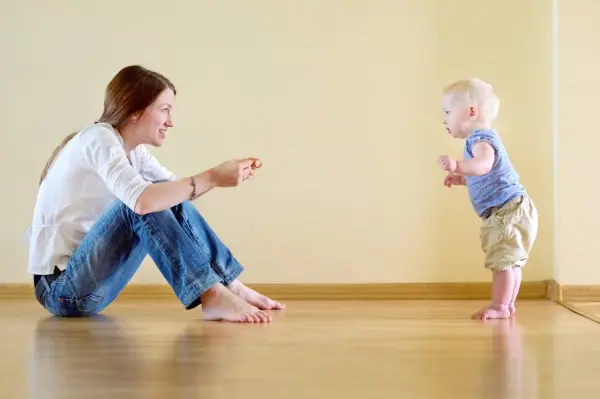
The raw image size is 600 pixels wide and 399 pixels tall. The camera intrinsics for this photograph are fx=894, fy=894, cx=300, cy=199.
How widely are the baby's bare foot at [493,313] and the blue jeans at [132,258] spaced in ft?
2.46

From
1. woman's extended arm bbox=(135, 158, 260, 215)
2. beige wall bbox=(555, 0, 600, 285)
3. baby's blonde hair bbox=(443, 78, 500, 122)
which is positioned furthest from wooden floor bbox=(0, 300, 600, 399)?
baby's blonde hair bbox=(443, 78, 500, 122)

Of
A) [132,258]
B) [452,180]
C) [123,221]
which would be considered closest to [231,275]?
[132,258]

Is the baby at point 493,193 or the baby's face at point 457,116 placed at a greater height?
the baby's face at point 457,116

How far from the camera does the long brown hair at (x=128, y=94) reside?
255 centimetres

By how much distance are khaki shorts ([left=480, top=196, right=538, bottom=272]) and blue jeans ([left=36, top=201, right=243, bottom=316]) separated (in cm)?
78

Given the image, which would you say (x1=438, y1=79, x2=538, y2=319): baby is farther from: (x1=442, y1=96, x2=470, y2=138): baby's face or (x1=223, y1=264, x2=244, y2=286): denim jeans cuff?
(x1=223, y1=264, x2=244, y2=286): denim jeans cuff

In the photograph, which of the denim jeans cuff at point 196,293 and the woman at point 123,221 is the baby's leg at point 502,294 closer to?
the woman at point 123,221

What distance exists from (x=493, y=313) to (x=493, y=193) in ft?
1.16

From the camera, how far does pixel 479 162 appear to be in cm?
251

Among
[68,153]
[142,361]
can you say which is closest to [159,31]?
[68,153]

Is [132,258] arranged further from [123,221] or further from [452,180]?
[452,180]

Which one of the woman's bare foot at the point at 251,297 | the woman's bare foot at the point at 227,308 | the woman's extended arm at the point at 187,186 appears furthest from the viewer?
the woman's bare foot at the point at 251,297

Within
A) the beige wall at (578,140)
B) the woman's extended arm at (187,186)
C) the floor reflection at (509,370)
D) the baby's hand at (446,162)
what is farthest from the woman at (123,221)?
the beige wall at (578,140)

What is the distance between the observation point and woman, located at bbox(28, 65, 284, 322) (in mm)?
2322
